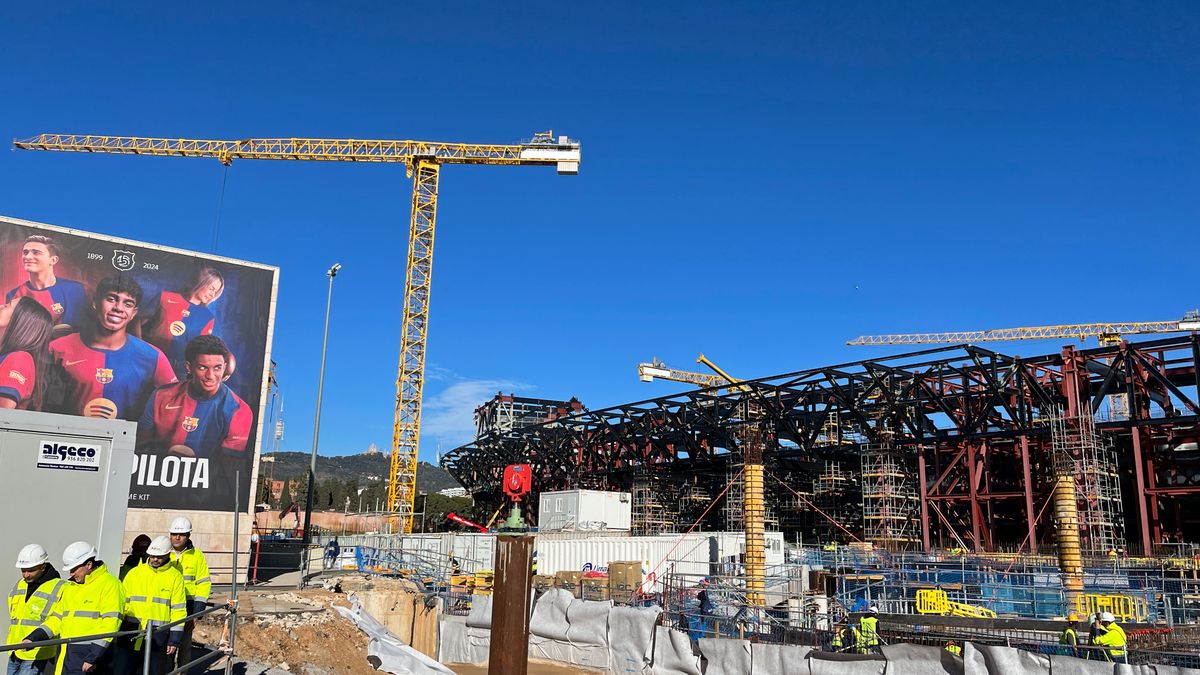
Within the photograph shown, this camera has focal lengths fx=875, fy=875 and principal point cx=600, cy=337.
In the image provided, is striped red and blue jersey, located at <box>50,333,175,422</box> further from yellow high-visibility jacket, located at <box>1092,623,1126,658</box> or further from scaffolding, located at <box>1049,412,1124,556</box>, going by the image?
scaffolding, located at <box>1049,412,1124,556</box>

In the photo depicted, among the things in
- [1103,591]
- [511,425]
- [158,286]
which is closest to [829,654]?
[1103,591]

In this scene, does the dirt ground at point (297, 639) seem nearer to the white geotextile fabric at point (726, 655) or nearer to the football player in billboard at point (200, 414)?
the white geotextile fabric at point (726, 655)

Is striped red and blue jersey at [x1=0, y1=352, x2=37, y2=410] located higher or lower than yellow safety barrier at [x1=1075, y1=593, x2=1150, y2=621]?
higher

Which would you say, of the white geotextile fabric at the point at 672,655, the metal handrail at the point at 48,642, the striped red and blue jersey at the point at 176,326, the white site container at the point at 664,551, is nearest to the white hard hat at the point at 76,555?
the metal handrail at the point at 48,642

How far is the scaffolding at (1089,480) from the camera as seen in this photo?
4722 centimetres

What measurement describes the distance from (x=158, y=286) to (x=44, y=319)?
349 cm

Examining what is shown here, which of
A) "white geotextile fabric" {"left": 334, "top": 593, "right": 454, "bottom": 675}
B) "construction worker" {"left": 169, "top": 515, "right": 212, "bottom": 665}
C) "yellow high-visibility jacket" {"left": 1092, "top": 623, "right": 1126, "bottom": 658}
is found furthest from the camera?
"white geotextile fabric" {"left": 334, "top": 593, "right": 454, "bottom": 675}

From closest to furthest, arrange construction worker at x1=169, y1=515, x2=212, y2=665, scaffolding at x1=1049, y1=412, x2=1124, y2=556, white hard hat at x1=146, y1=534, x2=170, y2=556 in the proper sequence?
1. white hard hat at x1=146, y1=534, x2=170, y2=556
2. construction worker at x1=169, y1=515, x2=212, y2=665
3. scaffolding at x1=1049, y1=412, x2=1124, y2=556

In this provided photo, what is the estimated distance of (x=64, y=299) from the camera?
28.6 m

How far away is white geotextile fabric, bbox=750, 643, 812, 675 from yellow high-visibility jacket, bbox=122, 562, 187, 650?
11717mm

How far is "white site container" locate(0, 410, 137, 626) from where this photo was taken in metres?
9.75

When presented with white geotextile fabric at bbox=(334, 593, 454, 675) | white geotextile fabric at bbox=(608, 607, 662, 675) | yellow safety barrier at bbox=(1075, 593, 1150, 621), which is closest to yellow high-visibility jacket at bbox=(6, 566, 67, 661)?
white geotextile fabric at bbox=(334, 593, 454, 675)

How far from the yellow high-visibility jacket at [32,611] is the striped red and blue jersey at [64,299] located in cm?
2428

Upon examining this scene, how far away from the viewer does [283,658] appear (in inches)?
639
